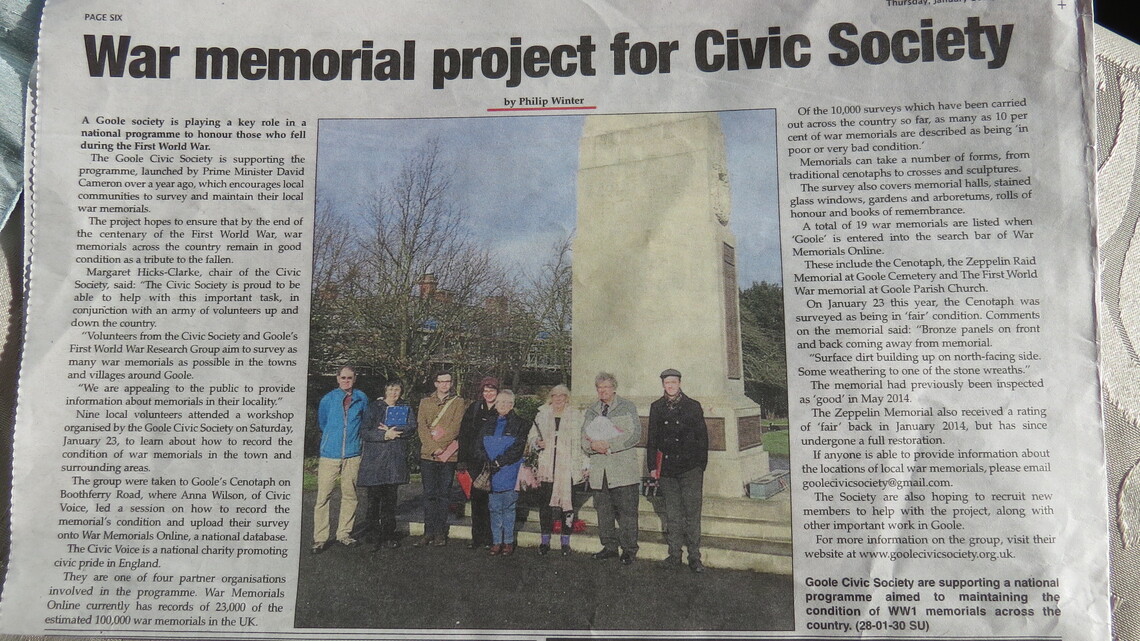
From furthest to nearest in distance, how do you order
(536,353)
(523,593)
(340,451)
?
(536,353) → (340,451) → (523,593)

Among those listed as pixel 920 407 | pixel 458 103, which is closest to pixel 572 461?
pixel 920 407

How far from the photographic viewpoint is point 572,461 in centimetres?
176

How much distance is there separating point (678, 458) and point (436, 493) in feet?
2.10

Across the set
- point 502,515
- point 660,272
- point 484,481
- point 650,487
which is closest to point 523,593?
point 502,515

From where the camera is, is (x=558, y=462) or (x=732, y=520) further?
(x=558, y=462)

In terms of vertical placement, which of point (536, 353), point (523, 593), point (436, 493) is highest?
point (536, 353)

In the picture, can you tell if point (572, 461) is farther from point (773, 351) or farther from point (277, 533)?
point (277, 533)

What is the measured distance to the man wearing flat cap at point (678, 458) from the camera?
1656 millimetres

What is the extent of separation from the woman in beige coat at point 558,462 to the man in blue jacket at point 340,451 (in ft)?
1.53

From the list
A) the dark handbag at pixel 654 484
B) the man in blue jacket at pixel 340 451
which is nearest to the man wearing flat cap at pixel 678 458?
the dark handbag at pixel 654 484

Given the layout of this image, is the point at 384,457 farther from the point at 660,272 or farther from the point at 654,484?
the point at 660,272

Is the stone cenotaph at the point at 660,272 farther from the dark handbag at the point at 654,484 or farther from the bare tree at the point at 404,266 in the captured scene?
the bare tree at the point at 404,266

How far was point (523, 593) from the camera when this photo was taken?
1627 millimetres

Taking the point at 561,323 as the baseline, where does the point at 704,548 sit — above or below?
below
